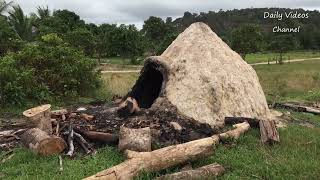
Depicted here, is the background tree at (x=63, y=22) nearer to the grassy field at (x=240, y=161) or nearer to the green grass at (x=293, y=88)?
the green grass at (x=293, y=88)

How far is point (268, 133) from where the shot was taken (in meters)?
9.32

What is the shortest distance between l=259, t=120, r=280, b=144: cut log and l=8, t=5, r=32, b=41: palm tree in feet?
80.5

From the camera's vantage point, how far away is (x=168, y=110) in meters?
10.3

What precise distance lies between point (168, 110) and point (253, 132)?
1.80 metres

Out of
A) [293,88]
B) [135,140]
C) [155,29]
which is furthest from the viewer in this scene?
[155,29]

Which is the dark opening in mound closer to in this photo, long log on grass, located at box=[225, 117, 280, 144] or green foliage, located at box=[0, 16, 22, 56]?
long log on grass, located at box=[225, 117, 280, 144]

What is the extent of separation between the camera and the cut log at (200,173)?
6.90 metres

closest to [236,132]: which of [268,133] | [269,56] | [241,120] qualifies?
[268,133]

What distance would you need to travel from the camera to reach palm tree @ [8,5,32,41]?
31266 millimetres

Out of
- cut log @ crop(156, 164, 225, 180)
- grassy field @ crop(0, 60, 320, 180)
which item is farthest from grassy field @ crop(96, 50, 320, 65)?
cut log @ crop(156, 164, 225, 180)

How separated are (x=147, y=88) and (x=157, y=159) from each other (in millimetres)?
5880

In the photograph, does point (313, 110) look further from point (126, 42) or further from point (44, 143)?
point (126, 42)

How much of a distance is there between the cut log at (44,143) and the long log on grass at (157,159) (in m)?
1.41

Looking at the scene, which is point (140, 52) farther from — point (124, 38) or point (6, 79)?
point (6, 79)
